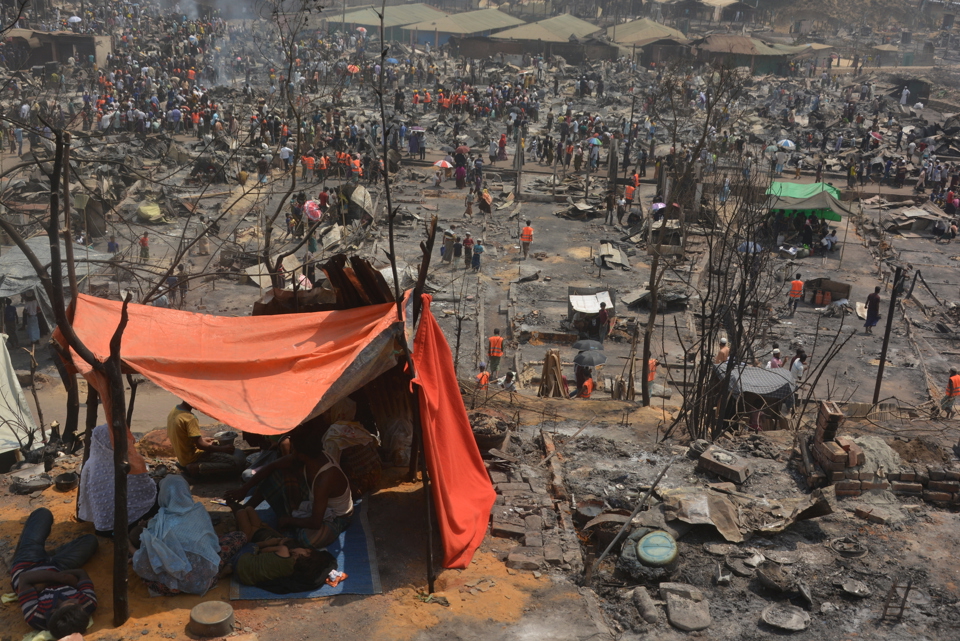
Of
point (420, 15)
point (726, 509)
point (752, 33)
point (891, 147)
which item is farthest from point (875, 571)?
point (752, 33)

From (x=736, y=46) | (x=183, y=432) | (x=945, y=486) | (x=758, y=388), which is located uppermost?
(x=736, y=46)

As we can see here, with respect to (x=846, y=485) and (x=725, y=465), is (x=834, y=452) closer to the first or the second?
(x=846, y=485)

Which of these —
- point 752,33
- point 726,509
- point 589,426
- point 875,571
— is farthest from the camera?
point 752,33

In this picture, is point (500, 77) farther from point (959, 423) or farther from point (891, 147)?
point (959, 423)

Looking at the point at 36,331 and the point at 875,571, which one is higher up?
the point at 875,571

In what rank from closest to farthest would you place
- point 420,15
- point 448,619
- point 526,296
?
point 448,619
point 526,296
point 420,15

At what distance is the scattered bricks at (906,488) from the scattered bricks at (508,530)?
3483 millimetres

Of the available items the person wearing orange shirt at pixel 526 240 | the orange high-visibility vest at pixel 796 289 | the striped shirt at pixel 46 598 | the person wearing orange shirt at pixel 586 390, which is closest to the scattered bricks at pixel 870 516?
the person wearing orange shirt at pixel 586 390

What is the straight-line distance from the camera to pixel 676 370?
1520 cm

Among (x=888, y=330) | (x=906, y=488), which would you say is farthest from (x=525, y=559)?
(x=888, y=330)

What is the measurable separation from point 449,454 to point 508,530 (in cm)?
79

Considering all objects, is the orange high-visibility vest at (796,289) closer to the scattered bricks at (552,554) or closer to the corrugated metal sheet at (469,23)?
the scattered bricks at (552,554)

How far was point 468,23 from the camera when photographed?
47.1 meters

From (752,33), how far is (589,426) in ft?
174
